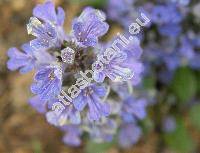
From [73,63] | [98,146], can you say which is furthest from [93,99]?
[98,146]

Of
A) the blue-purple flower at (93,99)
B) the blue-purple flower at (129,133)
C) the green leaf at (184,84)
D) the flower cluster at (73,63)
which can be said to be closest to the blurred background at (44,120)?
the green leaf at (184,84)

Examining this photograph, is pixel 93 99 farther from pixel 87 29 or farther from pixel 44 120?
pixel 44 120

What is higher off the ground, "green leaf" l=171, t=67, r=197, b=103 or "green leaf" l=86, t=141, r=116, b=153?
"green leaf" l=86, t=141, r=116, b=153

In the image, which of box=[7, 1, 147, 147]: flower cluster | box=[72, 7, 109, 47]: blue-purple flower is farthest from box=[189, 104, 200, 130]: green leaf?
box=[72, 7, 109, 47]: blue-purple flower

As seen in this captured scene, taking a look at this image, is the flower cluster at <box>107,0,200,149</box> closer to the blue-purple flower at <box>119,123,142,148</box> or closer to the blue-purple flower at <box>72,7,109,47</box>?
the blue-purple flower at <box>119,123,142,148</box>

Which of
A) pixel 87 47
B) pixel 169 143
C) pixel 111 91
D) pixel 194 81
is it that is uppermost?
pixel 87 47

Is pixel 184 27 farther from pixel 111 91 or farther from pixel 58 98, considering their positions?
pixel 58 98

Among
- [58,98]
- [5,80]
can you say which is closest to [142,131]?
[5,80]

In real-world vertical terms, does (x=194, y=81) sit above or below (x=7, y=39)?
below
